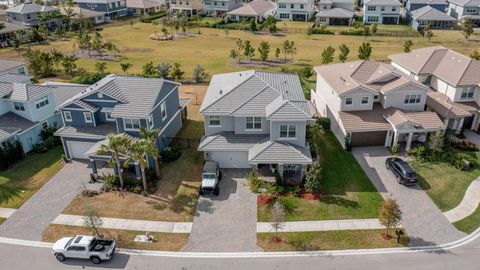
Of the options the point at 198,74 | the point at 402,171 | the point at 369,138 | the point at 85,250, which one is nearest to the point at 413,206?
the point at 402,171

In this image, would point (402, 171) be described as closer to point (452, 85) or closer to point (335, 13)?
point (452, 85)

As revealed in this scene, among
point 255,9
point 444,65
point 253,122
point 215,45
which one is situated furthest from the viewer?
point 255,9

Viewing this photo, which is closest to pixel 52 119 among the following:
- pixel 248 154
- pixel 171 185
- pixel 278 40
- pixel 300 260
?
pixel 171 185

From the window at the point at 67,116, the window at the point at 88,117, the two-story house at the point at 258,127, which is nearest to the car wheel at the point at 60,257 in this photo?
the two-story house at the point at 258,127

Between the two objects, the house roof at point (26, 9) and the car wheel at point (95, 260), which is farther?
the house roof at point (26, 9)

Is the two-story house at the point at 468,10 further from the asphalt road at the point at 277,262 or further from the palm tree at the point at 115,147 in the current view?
the palm tree at the point at 115,147
